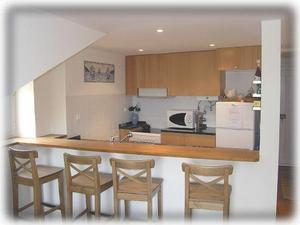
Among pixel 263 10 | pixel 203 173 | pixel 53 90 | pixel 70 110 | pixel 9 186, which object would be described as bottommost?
pixel 9 186

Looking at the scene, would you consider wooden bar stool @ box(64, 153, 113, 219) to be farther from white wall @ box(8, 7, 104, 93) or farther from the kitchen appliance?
the kitchen appliance

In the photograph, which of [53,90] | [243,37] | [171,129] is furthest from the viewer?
[171,129]

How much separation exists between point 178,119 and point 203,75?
37.2 inches

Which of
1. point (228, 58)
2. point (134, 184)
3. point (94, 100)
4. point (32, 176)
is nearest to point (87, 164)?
point (134, 184)

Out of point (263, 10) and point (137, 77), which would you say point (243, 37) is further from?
point (137, 77)

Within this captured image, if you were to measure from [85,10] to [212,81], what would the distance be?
323cm

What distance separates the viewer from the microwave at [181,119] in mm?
5320

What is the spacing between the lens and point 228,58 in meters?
4.73

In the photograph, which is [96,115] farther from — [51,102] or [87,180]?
[87,180]

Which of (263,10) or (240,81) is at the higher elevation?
(263,10)

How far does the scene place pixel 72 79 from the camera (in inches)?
173

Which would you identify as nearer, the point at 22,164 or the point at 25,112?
the point at 22,164

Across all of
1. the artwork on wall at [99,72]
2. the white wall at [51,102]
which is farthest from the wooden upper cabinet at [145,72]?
the white wall at [51,102]

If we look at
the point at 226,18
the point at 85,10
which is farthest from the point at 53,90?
the point at 226,18
